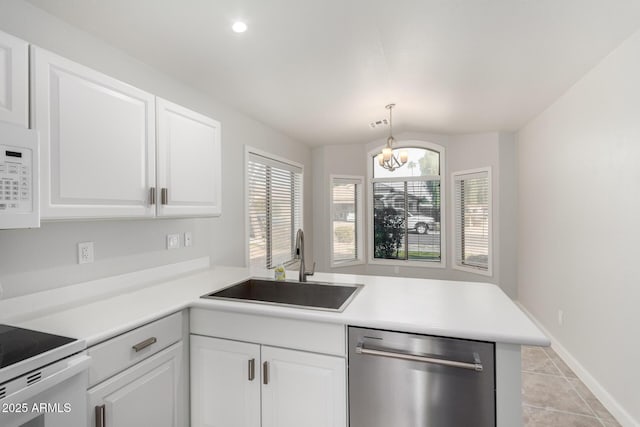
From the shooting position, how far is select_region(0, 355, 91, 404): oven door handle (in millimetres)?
895

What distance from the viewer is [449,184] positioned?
5.17 metres

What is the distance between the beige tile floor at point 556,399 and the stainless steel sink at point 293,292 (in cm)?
150

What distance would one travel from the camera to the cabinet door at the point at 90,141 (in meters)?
1.29

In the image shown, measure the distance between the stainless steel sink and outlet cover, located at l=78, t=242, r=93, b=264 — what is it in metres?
0.69

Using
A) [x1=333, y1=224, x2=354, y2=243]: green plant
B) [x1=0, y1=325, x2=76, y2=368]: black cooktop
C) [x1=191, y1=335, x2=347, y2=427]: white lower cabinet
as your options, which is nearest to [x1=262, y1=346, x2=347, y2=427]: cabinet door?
[x1=191, y1=335, x2=347, y2=427]: white lower cabinet

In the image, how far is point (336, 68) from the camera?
8.75ft

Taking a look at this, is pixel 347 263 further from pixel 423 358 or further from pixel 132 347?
pixel 132 347

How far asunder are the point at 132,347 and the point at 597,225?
10.3 feet

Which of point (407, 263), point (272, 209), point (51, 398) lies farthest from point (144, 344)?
point (407, 263)

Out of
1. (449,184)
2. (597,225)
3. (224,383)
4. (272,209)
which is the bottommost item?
(224,383)

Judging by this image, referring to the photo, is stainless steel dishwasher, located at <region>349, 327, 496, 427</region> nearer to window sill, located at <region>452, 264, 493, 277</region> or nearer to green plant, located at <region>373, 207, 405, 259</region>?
window sill, located at <region>452, 264, 493, 277</region>

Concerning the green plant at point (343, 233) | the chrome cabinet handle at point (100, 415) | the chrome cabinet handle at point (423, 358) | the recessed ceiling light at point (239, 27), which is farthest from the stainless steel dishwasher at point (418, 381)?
the green plant at point (343, 233)

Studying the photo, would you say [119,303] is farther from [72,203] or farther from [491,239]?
[491,239]

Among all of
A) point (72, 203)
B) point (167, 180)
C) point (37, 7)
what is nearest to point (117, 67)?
point (37, 7)
